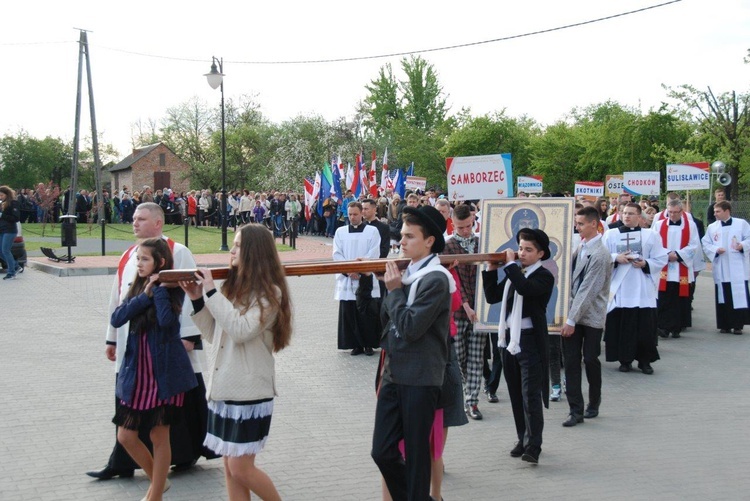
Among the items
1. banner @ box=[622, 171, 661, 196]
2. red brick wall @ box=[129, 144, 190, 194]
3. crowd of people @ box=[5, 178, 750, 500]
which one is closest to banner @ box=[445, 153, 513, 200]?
crowd of people @ box=[5, 178, 750, 500]

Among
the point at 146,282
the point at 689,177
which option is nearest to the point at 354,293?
the point at 146,282

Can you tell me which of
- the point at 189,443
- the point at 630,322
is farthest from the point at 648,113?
the point at 189,443

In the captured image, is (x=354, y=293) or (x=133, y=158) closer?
(x=354, y=293)

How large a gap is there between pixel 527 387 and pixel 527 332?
414mm

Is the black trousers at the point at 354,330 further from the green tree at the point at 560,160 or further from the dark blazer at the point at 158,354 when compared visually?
the green tree at the point at 560,160

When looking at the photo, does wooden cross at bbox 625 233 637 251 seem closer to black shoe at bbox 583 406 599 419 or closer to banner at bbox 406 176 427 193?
black shoe at bbox 583 406 599 419

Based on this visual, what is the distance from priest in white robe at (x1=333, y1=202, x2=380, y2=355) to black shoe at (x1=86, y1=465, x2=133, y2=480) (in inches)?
199

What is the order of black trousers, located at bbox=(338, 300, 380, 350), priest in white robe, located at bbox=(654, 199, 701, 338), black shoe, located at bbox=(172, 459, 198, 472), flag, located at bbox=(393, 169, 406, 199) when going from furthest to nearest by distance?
flag, located at bbox=(393, 169, 406, 199), priest in white robe, located at bbox=(654, 199, 701, 338), black trousers, located at bbox=(338, 300, 380, 350), black shoe, located at bbox=(172, 459, 198, 472)

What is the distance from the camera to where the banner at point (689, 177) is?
20.0 metres

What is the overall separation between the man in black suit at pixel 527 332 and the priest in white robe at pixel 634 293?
3859mm

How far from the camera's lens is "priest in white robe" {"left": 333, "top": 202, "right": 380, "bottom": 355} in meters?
10.7

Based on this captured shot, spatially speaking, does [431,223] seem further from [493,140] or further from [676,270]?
[493,140]

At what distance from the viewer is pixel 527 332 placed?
630cm

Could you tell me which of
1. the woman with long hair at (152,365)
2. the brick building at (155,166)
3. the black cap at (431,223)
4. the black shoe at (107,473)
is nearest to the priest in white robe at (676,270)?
the black cap at (431,223)
